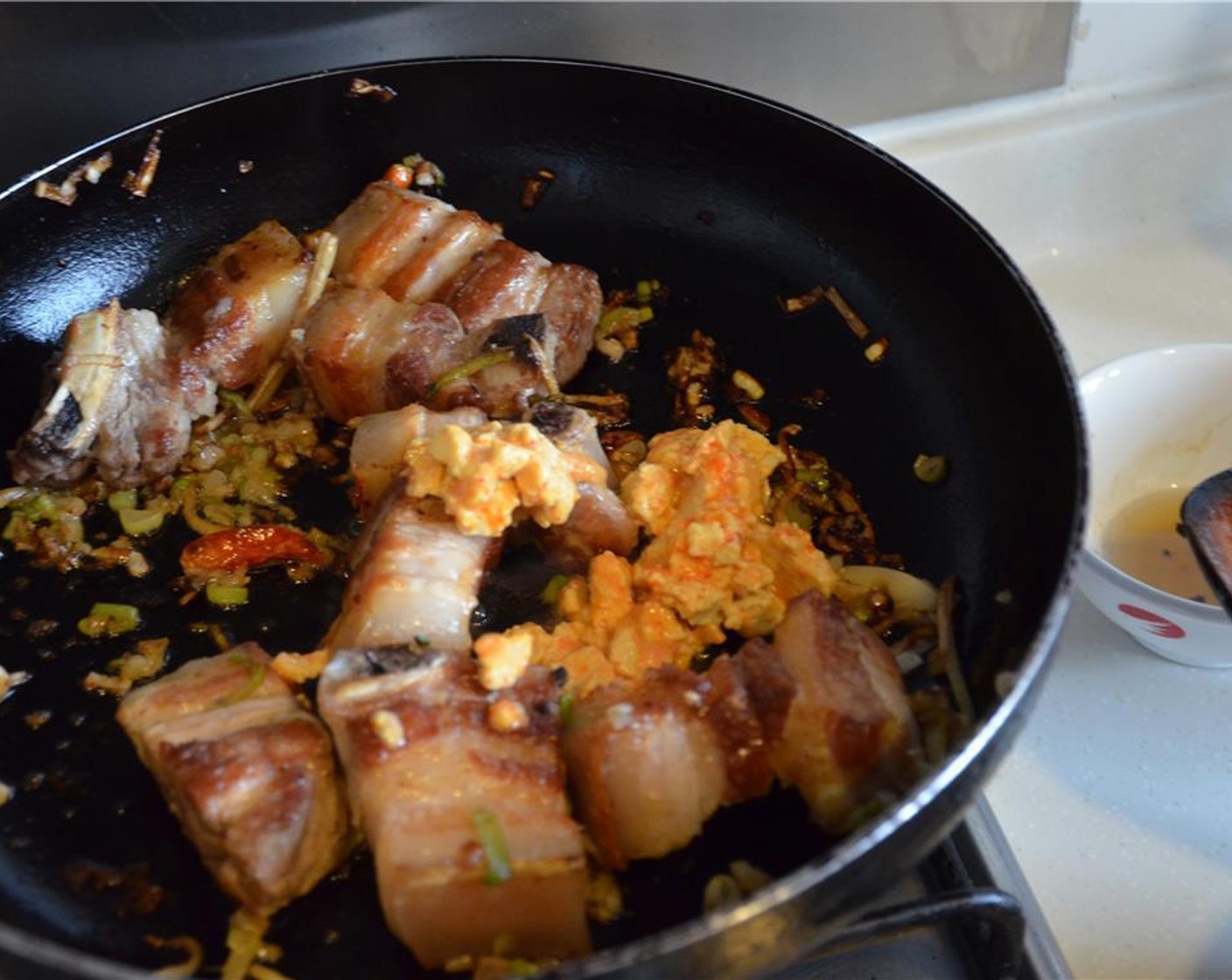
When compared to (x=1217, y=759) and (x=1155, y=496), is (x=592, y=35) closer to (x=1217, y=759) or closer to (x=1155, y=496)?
(x=1155, y=496)

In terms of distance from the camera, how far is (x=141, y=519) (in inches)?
80.0

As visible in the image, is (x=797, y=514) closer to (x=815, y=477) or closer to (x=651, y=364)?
(x=815, y=477)

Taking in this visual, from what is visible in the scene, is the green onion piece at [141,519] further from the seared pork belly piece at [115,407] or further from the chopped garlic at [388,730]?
the chopped garlic at [388,730]

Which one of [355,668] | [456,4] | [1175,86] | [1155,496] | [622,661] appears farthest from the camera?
[1175,86]

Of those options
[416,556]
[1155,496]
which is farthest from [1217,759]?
[416,556]

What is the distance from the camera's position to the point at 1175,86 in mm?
2789

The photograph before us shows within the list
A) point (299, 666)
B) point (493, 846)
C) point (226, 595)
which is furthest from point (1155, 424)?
point (226, 595)

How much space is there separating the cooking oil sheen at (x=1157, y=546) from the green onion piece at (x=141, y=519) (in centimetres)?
166

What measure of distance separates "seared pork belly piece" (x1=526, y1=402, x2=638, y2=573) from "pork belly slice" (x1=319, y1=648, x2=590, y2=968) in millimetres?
377

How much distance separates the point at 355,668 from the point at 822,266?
117cm

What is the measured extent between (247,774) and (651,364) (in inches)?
42.8

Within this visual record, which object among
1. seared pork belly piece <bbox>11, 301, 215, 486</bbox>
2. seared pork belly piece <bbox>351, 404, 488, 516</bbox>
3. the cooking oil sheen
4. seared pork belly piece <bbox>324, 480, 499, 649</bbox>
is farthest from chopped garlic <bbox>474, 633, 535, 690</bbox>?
the cooking oil sheen

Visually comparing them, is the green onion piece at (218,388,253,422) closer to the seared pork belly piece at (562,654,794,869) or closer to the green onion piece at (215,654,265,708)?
the green onion piece at (215,654,265,708)

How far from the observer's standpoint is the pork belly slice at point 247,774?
4.96ft
